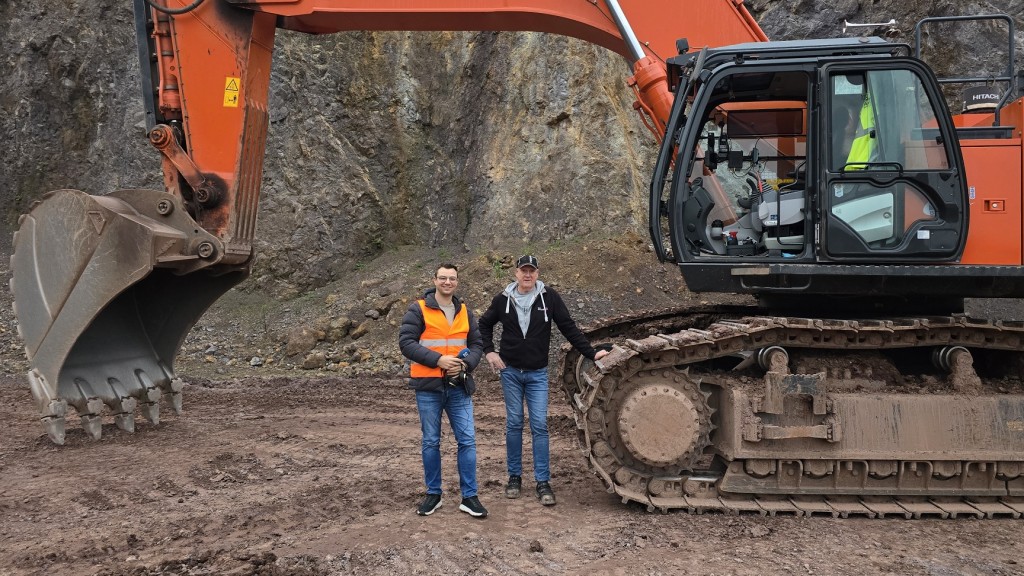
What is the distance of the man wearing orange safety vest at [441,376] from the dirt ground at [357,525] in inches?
10.2

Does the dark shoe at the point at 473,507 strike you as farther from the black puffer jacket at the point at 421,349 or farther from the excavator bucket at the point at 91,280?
the excavator bucket at the point at 91,280

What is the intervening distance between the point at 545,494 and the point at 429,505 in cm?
79

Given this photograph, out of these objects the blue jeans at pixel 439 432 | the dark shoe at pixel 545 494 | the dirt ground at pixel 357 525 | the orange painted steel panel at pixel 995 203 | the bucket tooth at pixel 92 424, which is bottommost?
the dirt ground at pixel 357 525

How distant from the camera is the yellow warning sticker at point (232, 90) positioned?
6.51 m

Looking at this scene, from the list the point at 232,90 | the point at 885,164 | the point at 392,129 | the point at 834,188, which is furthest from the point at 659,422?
the point at 392,129

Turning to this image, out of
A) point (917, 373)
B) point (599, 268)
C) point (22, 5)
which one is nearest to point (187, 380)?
point (599, 268)

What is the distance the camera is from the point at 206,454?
6.87m

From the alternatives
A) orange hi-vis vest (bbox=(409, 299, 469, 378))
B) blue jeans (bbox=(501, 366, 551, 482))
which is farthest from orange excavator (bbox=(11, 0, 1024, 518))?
orange hi-vis vest (bbox=(409, 299, 469, 378))

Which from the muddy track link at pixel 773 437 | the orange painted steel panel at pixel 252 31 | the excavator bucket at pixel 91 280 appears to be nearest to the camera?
the muddy track link at pixel 773 437

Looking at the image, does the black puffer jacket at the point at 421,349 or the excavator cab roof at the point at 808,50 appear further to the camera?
the excavator cab roof at the point at 808,50

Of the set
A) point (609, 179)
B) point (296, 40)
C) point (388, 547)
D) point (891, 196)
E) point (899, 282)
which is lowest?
point (388, 547)

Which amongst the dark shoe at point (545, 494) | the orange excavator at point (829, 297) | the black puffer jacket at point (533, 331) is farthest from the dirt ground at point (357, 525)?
the black puffer jacket at point (533, 331)

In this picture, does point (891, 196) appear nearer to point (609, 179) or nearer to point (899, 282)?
point (899, 282)

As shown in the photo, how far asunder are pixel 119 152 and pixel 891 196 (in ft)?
48.5
